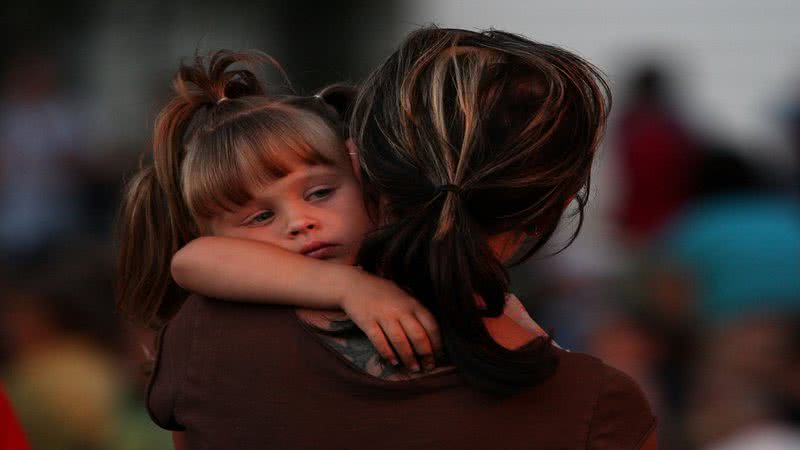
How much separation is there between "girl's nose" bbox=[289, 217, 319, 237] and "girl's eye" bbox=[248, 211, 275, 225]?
6cm

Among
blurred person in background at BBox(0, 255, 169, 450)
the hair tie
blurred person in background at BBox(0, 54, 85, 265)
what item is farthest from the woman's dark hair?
blurred person in background at BBox(0, 54, 85, 265)

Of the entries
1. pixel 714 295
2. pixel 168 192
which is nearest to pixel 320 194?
pixel 168 192

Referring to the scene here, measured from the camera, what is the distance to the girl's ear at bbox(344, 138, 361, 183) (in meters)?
2.02

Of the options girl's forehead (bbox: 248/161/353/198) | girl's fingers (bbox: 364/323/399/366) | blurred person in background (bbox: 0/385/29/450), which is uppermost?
girl's forehead (bbox: 248/161/353/198)

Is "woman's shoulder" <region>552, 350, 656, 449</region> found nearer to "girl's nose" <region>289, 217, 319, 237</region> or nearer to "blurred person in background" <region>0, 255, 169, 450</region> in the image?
"girl's nose" <region>289, 217, 319, 237</region>

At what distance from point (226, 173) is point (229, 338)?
345 millimetres

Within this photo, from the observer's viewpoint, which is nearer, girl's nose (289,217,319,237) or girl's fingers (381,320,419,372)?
girl's fingers (381,320,419,372)

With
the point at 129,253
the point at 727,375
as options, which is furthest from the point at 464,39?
the point at 727,375

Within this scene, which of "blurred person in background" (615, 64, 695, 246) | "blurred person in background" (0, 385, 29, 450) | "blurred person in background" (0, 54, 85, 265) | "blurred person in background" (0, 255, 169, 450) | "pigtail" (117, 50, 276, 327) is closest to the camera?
"blurred person in background" (0, 385, 29, 450)

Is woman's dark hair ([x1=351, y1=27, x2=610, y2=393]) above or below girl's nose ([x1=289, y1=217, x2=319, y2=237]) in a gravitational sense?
above

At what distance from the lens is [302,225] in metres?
2.13

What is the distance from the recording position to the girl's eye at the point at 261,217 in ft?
7.17

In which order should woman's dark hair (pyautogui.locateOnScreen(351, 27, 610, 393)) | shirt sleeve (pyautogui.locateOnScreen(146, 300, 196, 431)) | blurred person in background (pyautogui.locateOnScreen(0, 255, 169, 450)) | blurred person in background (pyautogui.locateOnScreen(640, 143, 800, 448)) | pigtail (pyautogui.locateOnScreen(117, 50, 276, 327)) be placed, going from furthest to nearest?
1. blurred person in background (pyautogui.locateOnScreen(0, 255, 169, 450))
2. blurred person in background (pyautogui.locateOnScreen(640, 143, 800, 448))
3. pigtail (pyautogui.locateOnScreen(117, 50, 276, 327))
4. shirt sleeve (pyautogui.locateOnScreen(146, 300, 196, 431))
5. woman's dark hair (pyautogui.locateOnScreen(351, 27, 610, 393))

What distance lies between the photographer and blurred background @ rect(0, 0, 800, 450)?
14.1 feet
